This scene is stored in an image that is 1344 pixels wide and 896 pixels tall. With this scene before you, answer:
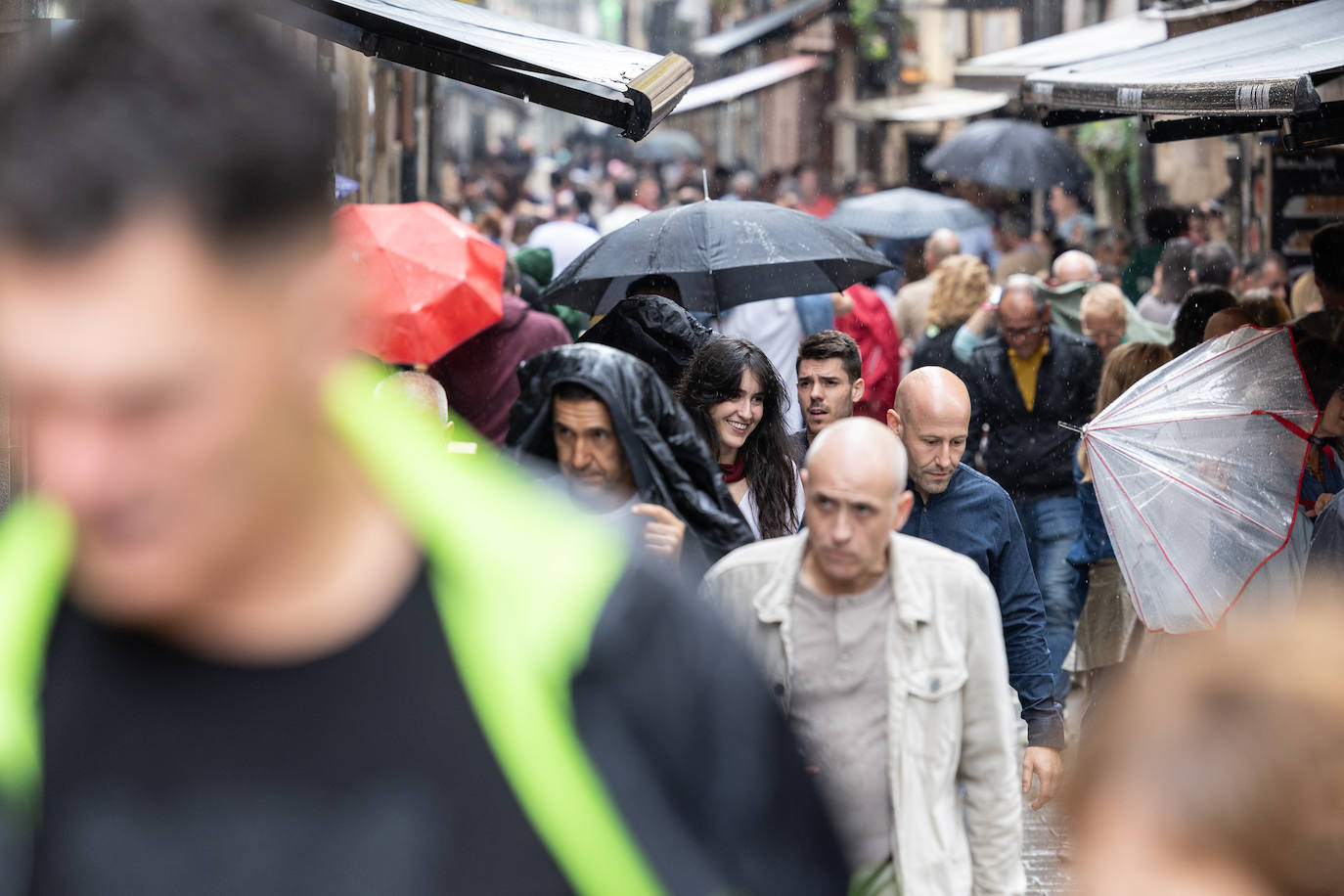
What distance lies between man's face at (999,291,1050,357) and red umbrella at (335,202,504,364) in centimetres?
252

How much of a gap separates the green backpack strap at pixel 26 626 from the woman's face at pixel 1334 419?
5.57 meters

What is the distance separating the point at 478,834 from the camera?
1.12 meters

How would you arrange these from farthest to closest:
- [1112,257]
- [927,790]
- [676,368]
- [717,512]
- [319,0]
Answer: [1112,257] → [676,368] → [319,0] → [717,512] → [927,790]

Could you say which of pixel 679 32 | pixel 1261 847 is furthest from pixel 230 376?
pixel 679 32

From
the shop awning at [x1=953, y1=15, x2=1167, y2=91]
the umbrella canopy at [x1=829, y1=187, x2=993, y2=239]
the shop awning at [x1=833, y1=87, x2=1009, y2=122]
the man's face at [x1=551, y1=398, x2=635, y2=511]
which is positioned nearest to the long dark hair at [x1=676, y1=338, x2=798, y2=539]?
the man's face at [x1=551, y1=398, x2=635, y2=511]

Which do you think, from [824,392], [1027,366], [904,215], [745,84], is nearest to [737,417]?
[824,392]

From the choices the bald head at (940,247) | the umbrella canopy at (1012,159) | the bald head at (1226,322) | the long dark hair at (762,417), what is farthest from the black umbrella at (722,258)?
the umbrella canopy at (1012,159)

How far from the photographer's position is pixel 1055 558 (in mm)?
8102

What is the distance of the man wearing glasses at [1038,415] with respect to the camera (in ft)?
26.5

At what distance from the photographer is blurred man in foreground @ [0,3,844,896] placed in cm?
101

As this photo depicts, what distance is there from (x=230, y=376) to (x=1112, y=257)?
14.5 meters

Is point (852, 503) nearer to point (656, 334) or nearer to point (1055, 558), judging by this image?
point (656, 334)

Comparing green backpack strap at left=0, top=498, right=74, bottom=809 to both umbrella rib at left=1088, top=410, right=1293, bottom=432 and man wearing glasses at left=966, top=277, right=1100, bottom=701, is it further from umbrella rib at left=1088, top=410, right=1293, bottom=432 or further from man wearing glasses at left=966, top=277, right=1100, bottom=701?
man wearing glasses at left=966, top=277, right=1100, bottom=701

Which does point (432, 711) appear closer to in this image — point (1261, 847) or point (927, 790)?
point (1261, 847)
